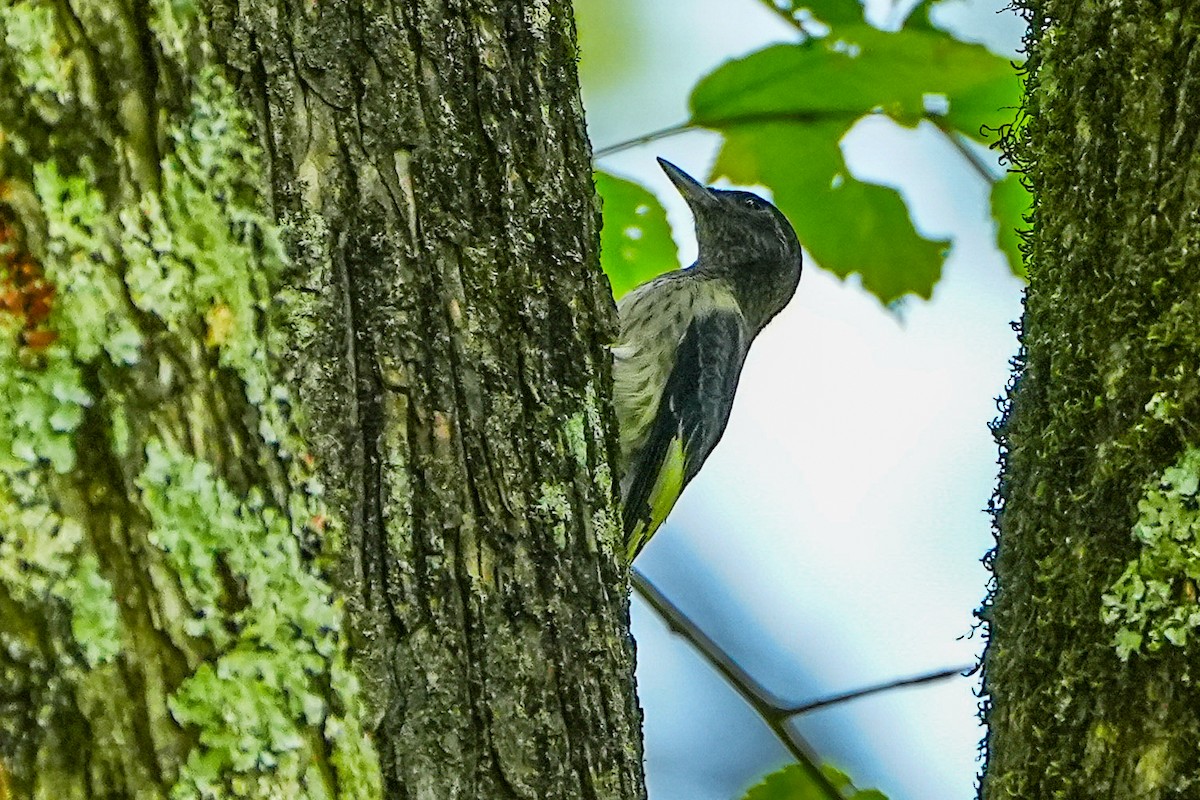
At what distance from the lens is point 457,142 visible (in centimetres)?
193

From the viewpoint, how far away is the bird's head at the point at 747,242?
5.50m

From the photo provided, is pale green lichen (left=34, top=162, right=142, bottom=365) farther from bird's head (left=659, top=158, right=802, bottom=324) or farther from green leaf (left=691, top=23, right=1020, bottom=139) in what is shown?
bird's head (left=659, top=158, right=802, bottom=324)

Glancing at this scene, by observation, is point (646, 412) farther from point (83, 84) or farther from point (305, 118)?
point (83, 84)

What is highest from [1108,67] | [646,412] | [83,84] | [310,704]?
[646,412]

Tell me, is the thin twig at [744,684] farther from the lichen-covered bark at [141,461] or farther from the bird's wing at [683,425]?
the lichen-covered bark at [141,461]

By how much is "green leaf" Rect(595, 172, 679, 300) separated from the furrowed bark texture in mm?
1177

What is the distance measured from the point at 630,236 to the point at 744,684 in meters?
1.10

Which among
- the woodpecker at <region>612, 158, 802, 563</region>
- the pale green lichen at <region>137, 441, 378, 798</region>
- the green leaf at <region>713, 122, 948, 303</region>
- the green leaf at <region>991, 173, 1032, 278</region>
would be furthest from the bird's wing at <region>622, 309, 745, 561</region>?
the pale green lichen at <region>137, 441, 378, 798</region>

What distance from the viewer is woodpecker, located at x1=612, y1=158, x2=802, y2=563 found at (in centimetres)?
454

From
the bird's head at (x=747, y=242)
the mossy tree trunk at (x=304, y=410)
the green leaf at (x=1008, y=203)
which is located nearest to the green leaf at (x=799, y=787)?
the mossy tree trunk at (x=304, y=410)

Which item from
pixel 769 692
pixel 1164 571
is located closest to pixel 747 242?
pixel 769 692

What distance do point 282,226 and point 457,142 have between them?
321 mm

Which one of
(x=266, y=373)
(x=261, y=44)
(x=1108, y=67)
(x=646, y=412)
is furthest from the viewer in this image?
(x=646, y=412)

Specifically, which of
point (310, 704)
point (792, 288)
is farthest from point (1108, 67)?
point (792, 288)
